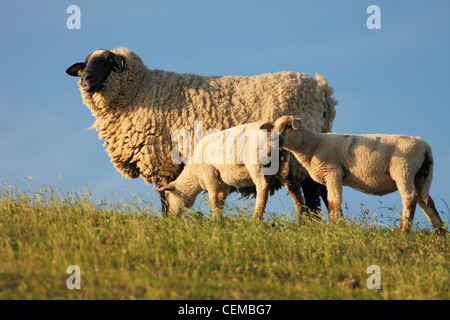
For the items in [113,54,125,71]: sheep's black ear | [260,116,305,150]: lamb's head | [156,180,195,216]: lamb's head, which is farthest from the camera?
[113,54,125,71]: sheep's black ear

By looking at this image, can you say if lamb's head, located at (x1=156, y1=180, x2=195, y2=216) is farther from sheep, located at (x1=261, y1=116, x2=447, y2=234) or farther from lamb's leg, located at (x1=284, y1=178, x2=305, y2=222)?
sheep, located at (x1=261, y1=116, x2=447, y2=234)

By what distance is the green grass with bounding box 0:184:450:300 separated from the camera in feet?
18.1

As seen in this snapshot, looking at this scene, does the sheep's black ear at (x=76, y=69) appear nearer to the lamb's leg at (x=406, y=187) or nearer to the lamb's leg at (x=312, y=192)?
the lamb's leg at (x=312, y=192)

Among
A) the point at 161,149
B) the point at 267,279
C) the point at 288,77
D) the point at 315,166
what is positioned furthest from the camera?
the point at 288,77

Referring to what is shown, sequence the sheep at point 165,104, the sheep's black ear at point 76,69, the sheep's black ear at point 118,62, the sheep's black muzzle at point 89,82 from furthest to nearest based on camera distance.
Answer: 1. the sheep's black ear at point 76,69
2. the sheep's black ear at point 118,62
3. the sheep's black muzzle at point 89,82
4. the sheep at point 165,104

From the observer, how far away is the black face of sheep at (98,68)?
1127cm

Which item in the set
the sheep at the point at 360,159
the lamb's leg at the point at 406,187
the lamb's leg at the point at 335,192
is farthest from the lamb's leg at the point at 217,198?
the lamb's leg at the point at 406,187

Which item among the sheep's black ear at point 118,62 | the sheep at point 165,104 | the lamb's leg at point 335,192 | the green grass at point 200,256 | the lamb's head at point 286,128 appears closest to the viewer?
the green grass at point 200,256

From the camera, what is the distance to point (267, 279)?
234 inches

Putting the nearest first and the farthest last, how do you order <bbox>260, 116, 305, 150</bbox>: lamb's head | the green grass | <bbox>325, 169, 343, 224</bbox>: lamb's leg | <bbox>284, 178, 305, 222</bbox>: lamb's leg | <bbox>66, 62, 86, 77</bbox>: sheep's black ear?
the green grass, <bbox>260, 116, 305, 150</bbox>: lamb's head, <bbox>325, 169, 343, 224</bbox>: lamb's leg, <bbox>284, 178, 305, 222</bbox>: lamb's leg, <bbox>66, 62, 86, 77</bbox>: sheep's black ear

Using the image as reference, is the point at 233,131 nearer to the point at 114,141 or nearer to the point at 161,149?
the point at 161,149

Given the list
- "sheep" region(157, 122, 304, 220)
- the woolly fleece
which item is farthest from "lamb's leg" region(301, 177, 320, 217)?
"sheep" region(157, 122, 304, 220)

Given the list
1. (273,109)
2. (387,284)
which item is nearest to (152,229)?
(387,284)

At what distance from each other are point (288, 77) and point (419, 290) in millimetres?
6931
